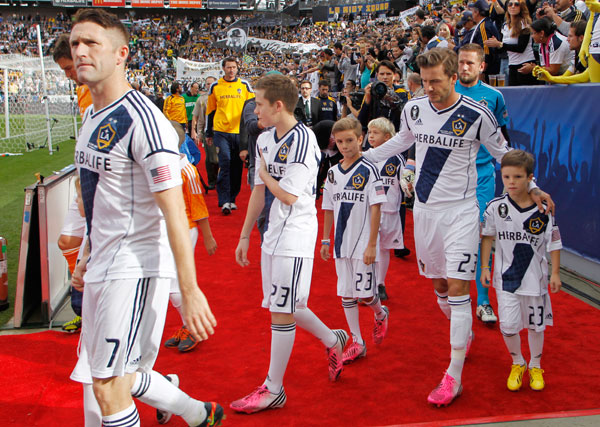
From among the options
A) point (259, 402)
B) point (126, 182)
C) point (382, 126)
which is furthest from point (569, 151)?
point (126, 182)

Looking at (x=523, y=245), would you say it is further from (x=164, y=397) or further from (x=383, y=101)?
(x=383, y=101)

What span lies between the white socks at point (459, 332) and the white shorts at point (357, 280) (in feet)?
2.36

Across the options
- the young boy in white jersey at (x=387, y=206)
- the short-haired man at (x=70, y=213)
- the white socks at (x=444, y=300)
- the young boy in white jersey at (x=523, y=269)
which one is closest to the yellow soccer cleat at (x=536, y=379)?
the young boy in white jersey at (x=523, y=269)

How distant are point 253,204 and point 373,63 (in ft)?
29.7

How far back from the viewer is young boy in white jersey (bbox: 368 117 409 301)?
542 centimetres

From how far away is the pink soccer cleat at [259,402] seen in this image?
3.57 m

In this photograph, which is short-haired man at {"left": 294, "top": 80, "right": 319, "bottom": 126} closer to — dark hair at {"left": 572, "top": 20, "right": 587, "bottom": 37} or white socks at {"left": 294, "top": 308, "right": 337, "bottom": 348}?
dark hair at {"left": 572, "top": 20, "right": 587, "bottom": 37}

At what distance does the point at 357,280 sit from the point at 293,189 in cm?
124

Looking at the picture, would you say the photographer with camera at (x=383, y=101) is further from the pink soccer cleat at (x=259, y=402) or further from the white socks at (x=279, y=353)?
the pink soccer cleat at (x=259, y=402)

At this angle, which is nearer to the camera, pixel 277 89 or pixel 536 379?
pixel 277 89

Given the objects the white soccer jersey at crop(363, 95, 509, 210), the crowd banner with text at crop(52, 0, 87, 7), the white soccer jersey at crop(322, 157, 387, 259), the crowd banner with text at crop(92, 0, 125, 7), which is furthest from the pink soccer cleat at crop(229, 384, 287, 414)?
the crowd banner with text at crop(52, 0, 87, 7)

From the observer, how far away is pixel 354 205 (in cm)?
461

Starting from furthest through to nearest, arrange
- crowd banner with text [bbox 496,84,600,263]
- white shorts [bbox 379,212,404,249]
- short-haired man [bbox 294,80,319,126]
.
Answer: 1. short-haired man [bbox 294,80,319,126]
2. crowd banner with text [bbox 496,84,600,263]
3. white shorts [bbox 379,212,404,249]

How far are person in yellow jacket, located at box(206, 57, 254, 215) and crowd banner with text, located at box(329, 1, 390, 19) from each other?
27742 millimetres
